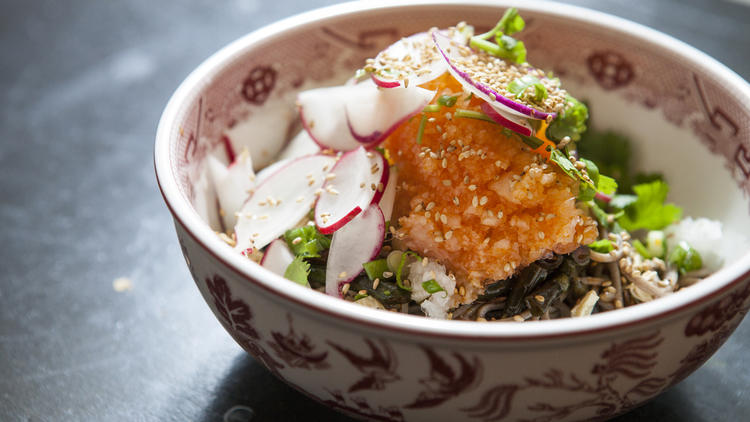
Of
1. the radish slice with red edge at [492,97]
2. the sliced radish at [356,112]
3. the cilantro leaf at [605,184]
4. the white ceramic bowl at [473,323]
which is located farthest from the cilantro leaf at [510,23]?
the cilantro leaf at [605,184]

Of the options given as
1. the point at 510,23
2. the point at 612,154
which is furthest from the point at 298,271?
the point at 612,154

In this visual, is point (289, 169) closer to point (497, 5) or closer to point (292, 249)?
point (292, 249)

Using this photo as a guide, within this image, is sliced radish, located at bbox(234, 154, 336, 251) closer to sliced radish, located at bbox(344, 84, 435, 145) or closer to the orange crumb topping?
sliced radish, located at bbox(344, 84, 435, 145)

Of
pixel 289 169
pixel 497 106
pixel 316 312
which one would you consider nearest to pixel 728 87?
pixel 497 106

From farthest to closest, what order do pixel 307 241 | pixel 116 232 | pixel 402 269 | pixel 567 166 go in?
pixel 116 232 < pixel 307 241 < pixel 402 269 < pixel 567 166

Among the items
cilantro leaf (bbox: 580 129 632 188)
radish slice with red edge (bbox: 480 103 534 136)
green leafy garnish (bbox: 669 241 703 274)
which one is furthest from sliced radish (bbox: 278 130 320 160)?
green leafy garnish (bbox: 669 241 703 274)

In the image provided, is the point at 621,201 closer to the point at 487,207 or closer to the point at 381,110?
the point at 487,207
